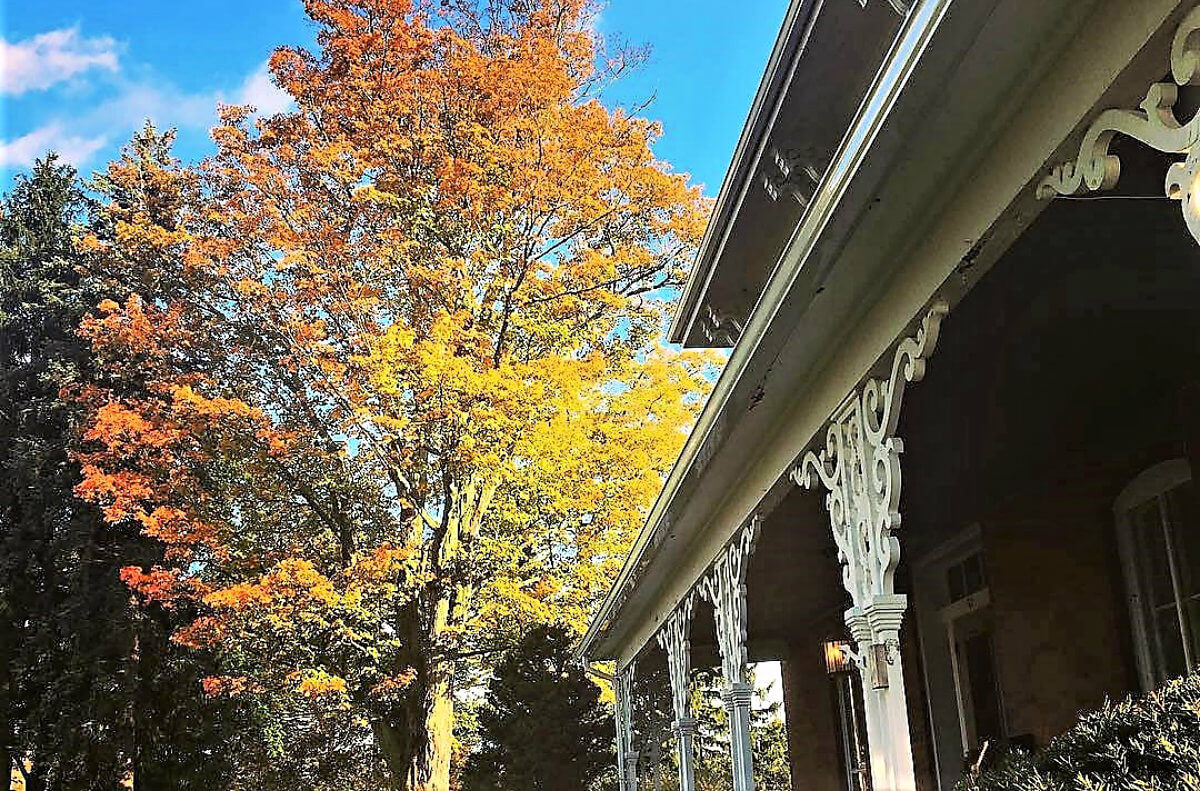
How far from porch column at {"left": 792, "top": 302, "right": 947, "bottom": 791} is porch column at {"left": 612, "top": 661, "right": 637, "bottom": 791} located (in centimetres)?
764

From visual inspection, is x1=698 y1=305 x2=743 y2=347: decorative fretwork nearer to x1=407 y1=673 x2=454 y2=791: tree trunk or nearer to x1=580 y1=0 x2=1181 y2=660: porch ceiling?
x1=580 y1=0 x2=1181 y2=660: porch ceiling

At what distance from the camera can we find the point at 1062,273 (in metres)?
4.41

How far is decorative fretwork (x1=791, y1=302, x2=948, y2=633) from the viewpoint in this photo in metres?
3.67

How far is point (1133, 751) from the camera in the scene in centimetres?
262

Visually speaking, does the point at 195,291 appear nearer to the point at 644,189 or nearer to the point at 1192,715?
the point at 644,189

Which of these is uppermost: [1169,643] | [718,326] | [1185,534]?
[718,326]

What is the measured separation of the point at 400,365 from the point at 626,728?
521cm

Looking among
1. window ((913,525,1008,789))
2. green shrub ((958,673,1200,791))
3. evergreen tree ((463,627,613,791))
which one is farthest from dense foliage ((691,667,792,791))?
green shrub ((958,673,1200,791))

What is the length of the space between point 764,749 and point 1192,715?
2201cm

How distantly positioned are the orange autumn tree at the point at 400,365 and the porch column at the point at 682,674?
19.8ft

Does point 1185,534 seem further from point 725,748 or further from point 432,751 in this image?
point 725,748

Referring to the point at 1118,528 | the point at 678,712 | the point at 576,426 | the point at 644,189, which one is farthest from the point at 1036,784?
the point at 644,189

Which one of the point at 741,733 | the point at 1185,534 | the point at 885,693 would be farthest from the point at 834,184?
the point at 741,733

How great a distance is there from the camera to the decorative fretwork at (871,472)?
12.0 feet
